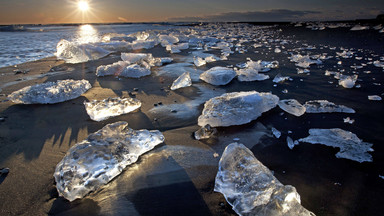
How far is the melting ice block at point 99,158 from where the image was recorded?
1191 mm

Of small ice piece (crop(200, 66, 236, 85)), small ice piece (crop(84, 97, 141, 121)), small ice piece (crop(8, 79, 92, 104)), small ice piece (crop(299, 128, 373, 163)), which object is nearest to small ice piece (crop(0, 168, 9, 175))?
small ice piece (crop(84, 97, 141, 121))

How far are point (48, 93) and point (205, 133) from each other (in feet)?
7.47

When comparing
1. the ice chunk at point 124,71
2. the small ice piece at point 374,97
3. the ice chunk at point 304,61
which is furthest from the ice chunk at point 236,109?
the ice chunk at point 304,61

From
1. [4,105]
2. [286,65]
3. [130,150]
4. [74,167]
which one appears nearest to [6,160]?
[74,167]

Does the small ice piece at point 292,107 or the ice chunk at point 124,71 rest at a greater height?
the ice chunk at point 124,71

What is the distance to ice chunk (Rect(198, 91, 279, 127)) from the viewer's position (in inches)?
78.2

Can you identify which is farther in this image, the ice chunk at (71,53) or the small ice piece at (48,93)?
the ice chunk at (71,53)

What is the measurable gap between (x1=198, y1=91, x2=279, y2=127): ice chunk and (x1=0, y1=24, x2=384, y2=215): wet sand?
8cm

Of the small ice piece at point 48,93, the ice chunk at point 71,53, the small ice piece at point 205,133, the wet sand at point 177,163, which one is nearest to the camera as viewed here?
the wet sand at point 177,163

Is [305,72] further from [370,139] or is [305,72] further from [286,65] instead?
[370,139]

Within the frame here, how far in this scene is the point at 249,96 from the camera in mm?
2252

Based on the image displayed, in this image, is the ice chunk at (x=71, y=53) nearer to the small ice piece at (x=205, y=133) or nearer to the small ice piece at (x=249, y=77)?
the small ice piece at (x=249, y=77)

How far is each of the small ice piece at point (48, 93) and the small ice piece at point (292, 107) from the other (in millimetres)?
2851

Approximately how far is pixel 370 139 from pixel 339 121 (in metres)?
0.36
